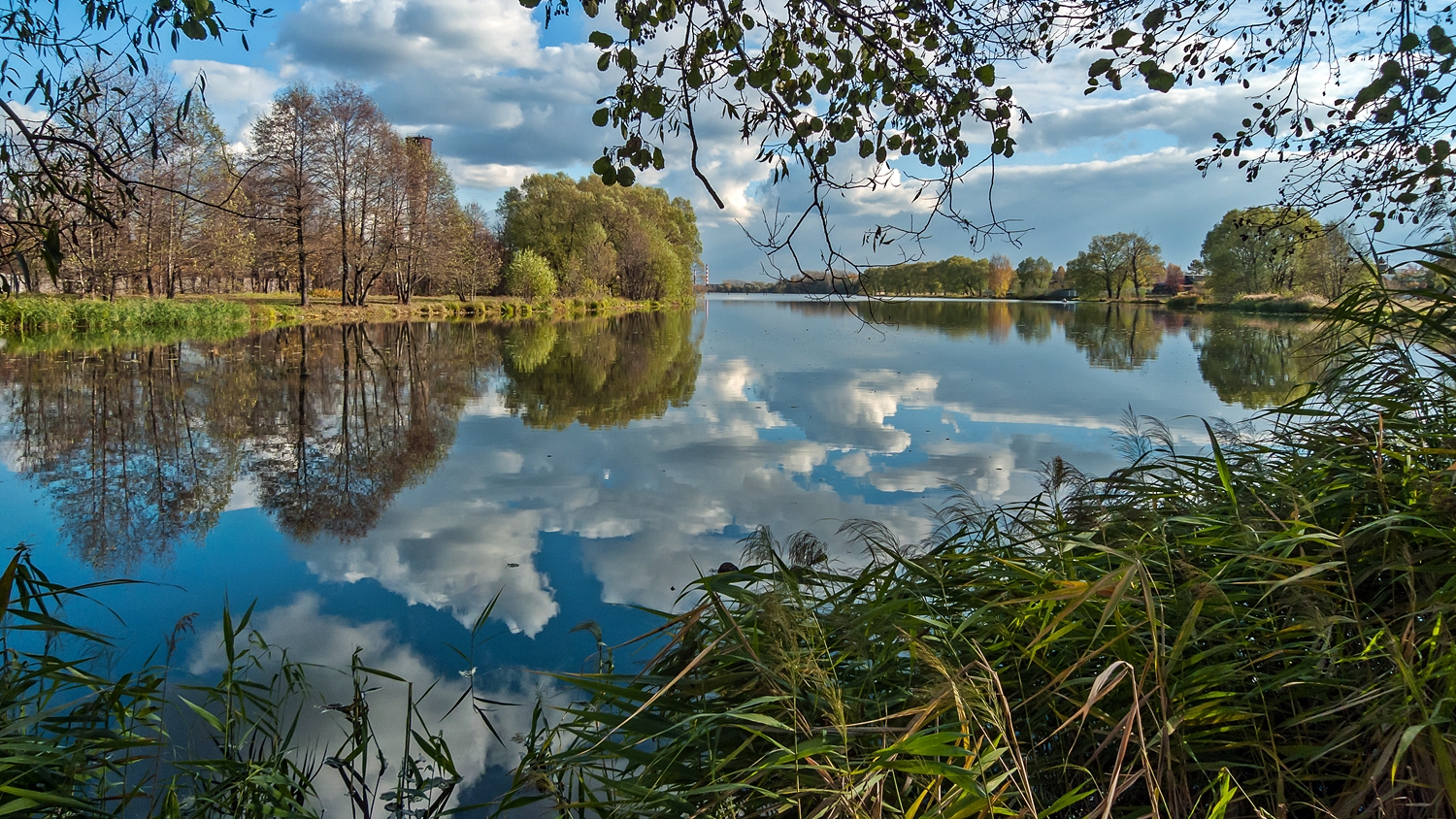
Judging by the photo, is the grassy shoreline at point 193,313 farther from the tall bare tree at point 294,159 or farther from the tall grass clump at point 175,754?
the tall grass clump at point 175,754

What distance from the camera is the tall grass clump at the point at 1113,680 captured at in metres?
1.78

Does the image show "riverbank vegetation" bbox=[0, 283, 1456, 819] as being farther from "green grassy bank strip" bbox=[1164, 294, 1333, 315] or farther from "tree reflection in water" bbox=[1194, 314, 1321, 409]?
"green grassy bank strip" bbox=[1164, 294, 1333, 315]

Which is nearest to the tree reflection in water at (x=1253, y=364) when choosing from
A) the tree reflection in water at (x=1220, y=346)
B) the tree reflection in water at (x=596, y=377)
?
the tree reflection in water at (x=1220, y=346)

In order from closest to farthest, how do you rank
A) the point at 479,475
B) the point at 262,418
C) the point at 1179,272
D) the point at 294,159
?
1. the point at 479,475
2. the point at 262,418
3. the point at 294,159
4. the point at 1179,272

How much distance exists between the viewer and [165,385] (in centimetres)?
1262

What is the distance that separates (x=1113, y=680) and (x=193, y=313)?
29992mm

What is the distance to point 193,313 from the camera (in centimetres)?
2550

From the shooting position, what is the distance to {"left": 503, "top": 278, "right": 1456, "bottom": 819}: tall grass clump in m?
1.78

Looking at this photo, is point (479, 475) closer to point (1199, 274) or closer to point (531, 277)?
point (531, 277)

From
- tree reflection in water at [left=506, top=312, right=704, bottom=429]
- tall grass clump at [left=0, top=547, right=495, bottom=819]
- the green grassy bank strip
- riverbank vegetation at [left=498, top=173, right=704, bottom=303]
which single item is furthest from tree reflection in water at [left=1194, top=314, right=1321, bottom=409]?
riverbank vegetation at [left=498, top=173, right=704, bottom=303]

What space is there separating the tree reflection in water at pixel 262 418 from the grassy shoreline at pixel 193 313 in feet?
14.7

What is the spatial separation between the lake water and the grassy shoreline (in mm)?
3949

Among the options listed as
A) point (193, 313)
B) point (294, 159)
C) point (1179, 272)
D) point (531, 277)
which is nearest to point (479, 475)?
point (193, 313)

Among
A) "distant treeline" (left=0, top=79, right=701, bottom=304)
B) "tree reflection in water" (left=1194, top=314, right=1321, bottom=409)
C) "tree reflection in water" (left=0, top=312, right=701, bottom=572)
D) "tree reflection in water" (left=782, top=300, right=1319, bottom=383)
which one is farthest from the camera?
"distant treeline" (left=0, top=79, right=701, bottom=304)
